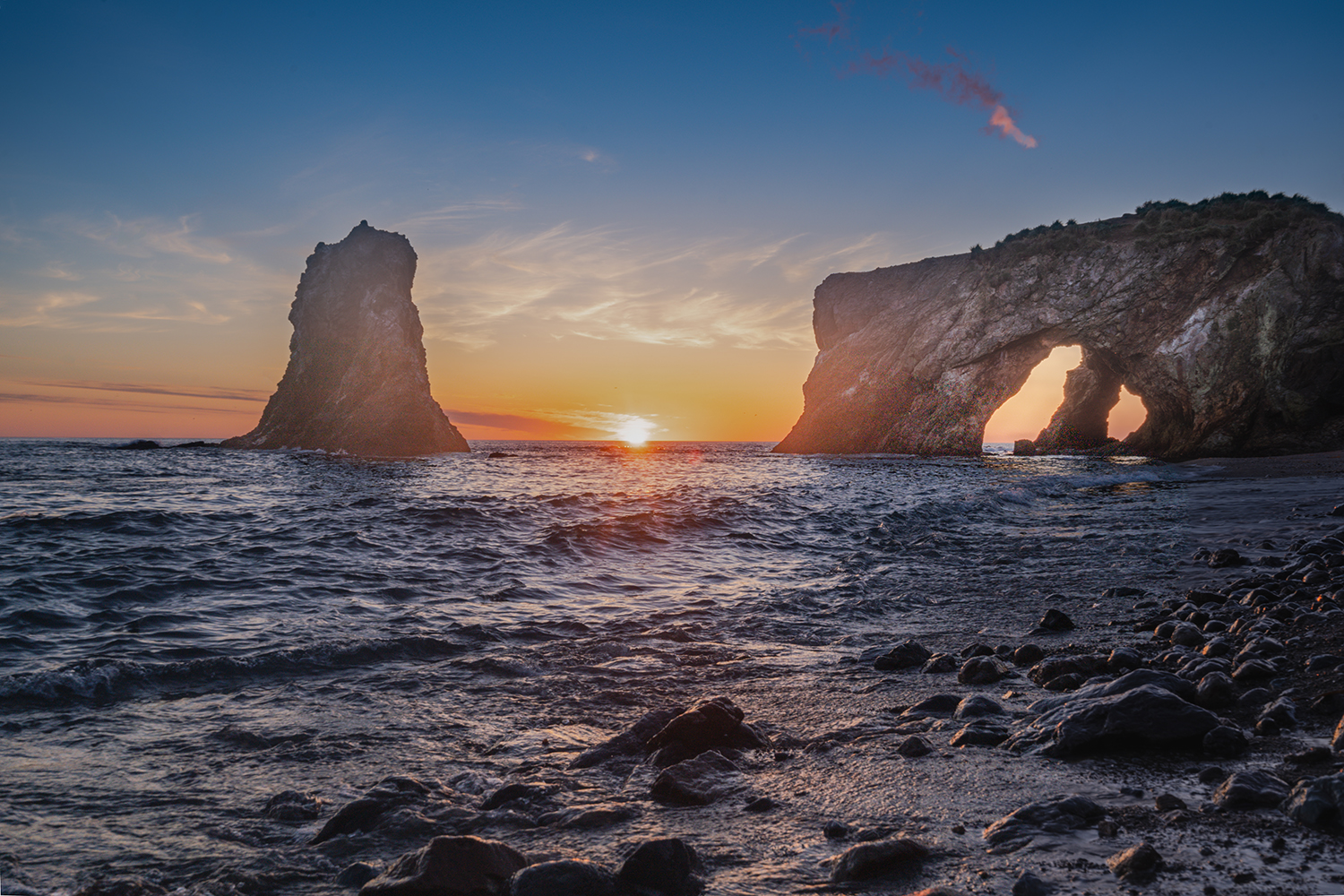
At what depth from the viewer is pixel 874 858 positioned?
2.45 m

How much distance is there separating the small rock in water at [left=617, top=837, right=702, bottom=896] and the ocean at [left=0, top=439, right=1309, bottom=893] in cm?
22

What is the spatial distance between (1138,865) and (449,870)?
100 inches

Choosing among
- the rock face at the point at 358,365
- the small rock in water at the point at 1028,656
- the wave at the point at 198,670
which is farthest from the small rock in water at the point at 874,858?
the rock face at the point at 358,365

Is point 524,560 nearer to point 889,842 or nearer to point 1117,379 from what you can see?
point 889,842

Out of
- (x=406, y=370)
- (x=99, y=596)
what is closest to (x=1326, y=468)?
(x=99, y=596)

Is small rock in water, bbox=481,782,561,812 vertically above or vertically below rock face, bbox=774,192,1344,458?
below

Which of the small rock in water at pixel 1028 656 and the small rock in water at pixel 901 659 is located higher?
the small rock in water at pixel 1028 656

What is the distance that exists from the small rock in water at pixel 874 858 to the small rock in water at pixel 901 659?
10.1 ft

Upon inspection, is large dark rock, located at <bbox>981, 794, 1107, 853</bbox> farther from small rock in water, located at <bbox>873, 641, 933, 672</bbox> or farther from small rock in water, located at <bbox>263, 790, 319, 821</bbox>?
small rock in water, located at <bbox>263, 790, 319, 821</bbox>

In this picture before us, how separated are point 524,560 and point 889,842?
9163 millimetres

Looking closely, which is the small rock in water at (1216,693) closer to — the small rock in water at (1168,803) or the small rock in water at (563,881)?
the small rock in water at (1168,803)

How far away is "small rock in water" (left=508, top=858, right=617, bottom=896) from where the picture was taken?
7.89 ft

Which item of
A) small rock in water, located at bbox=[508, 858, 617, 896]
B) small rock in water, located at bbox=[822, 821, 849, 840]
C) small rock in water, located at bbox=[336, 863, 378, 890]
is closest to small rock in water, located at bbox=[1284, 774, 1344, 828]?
small rock in water, located at bbox=[822, 821, 849, 840]

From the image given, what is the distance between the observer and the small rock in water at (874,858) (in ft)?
7.97
